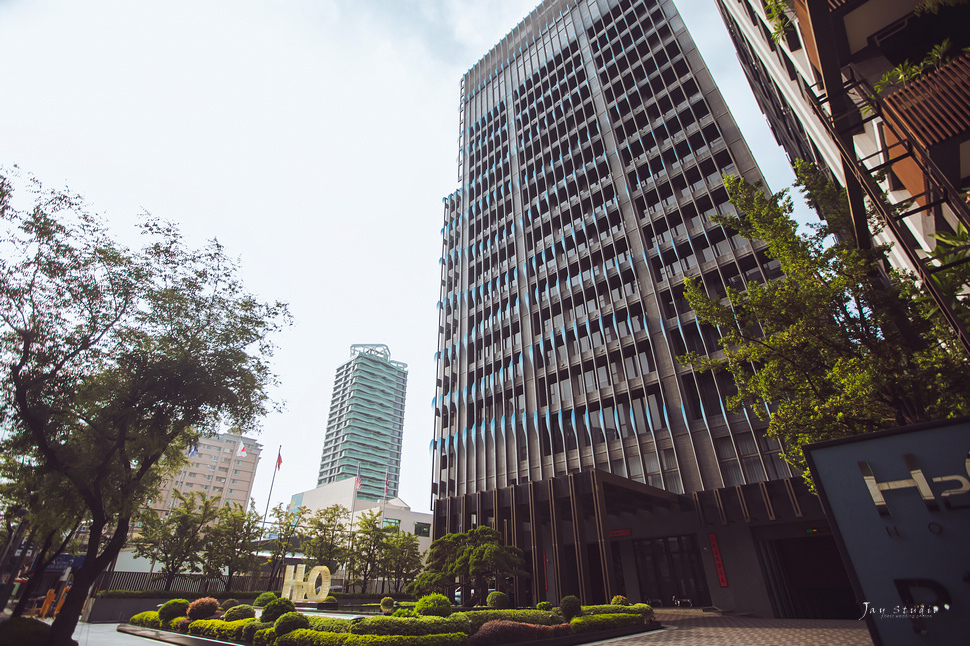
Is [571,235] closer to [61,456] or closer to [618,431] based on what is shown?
[618,431]

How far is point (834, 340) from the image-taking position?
11367mm

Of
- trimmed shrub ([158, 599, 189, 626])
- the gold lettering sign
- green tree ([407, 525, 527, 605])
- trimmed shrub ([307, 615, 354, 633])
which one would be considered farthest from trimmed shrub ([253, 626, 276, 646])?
the gold lettering sign

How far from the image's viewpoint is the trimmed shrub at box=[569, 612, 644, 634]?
628 inches

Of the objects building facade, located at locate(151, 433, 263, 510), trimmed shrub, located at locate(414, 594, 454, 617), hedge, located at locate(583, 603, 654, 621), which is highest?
building facade, located at locate(151, 433, 263, 510)

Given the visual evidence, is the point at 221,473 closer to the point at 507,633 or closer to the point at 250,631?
the point at 250,631

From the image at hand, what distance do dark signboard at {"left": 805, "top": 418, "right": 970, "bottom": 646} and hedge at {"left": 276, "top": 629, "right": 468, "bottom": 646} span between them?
11945 mm

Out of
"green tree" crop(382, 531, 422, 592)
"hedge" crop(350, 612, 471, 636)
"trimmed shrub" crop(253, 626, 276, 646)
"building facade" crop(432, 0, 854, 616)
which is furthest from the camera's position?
"green tree" crop(382, 531, 422, 592)

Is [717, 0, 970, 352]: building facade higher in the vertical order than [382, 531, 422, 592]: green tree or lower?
higher

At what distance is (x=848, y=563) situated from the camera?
142 inches

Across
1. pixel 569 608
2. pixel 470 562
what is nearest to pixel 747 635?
pixel 569 608

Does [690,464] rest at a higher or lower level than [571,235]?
lower

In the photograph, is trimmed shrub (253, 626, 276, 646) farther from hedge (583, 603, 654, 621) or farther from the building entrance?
the building entrance

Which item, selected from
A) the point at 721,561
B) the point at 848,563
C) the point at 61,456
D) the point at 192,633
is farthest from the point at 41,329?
the point at 721,561

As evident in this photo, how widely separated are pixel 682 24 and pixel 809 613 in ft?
165
